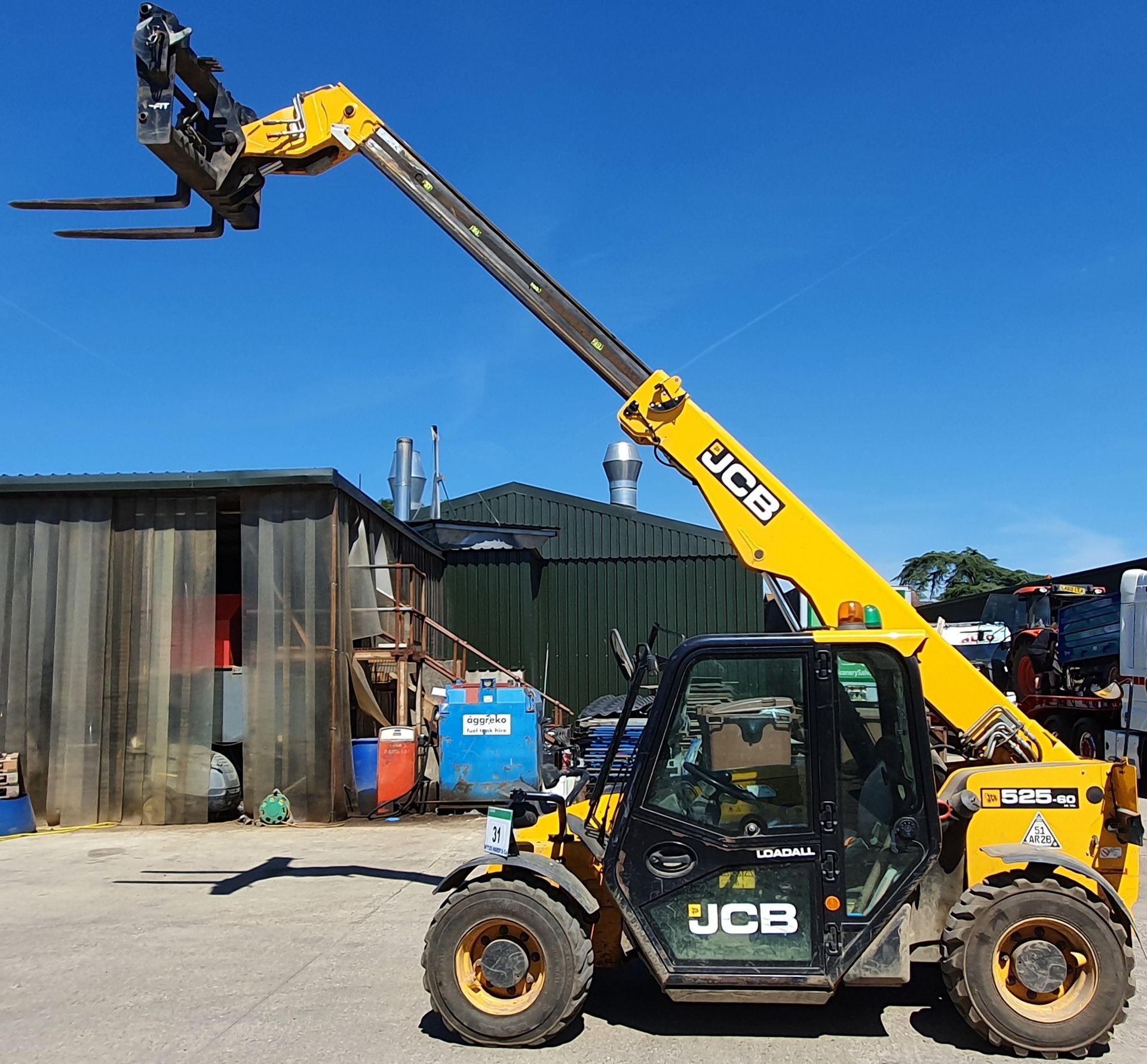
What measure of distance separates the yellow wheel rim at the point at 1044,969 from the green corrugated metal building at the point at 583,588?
14.7 metres

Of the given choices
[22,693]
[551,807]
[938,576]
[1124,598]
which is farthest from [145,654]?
[938,576]

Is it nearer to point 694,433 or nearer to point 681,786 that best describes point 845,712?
point 681,786

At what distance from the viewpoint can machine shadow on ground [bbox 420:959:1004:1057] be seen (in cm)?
488

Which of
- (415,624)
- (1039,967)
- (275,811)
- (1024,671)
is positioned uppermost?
(415,624)

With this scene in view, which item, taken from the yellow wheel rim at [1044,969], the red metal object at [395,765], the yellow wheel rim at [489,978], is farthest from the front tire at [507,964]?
the red metal object at [395,765]

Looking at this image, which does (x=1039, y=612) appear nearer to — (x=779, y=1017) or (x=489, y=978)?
(x=779, y=1017)

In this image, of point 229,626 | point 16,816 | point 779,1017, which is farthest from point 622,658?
point 229,626

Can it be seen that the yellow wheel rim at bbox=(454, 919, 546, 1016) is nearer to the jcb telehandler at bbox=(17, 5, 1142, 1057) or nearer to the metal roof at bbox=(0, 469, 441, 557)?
the jcb telehandler at bbox=(17, 5, 1142, 1057)

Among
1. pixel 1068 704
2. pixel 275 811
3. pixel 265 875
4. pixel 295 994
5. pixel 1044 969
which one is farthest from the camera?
pixel 1068 704

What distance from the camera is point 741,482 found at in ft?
19.1

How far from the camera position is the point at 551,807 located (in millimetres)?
5406

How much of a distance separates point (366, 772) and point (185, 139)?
885 cm

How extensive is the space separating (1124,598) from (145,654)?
13.5 m

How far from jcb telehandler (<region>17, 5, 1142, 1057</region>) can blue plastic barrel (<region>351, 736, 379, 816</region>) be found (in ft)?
27.1
